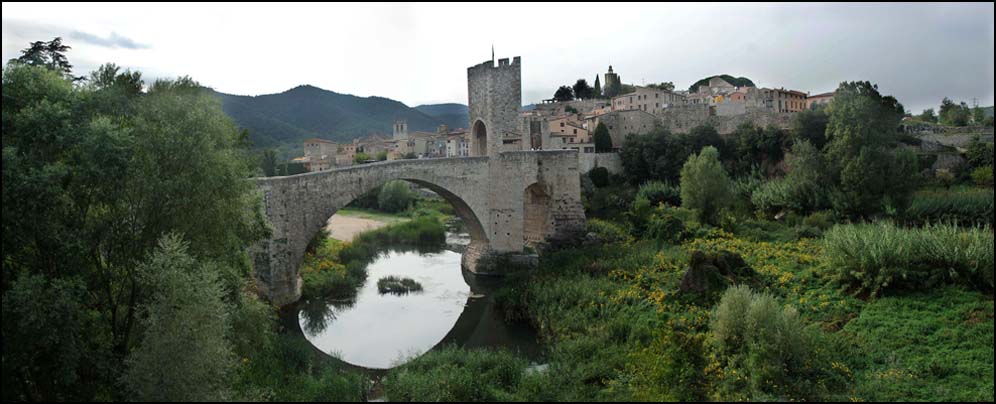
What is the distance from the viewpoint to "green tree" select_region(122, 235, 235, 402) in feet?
21.5

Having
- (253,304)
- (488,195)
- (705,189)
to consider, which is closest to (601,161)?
(705,189)

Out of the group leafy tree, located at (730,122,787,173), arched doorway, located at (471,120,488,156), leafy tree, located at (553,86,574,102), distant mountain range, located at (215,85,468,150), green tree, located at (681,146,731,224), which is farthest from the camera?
leafy tree, located at (553,86,574,102)

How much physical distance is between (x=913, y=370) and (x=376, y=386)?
7663 millimetres

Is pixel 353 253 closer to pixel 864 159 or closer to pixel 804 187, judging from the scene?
pixel 804 187

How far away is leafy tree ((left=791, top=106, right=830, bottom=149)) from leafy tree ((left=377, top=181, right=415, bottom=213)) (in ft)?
65.6

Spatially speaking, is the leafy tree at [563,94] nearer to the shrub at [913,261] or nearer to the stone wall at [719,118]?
the stone wall at [719,118]

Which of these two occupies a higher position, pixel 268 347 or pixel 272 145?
pixel 272 145

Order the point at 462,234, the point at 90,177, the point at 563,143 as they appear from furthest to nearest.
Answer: the point at 563,143, the point at 462,234, the point at 90,177

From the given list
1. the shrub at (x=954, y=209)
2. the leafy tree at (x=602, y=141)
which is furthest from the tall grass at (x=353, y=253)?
the shrub at (x=954, y=209)

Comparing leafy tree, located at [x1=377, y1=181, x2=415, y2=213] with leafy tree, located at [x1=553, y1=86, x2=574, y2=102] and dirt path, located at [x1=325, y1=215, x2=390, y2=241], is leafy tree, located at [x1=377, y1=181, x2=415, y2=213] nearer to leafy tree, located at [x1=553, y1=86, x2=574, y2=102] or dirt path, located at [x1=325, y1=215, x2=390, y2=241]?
dirt path, located at [x1=325, y1=215, x2=390, y2=241]

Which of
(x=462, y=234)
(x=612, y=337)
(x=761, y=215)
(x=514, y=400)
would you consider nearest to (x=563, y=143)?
(x=462, y=234)

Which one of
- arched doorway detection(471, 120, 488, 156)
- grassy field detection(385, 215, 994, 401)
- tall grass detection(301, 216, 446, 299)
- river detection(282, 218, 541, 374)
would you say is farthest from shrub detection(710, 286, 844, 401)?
arched doorway detection(471, 120, 488, 156)

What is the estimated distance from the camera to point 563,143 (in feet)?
122

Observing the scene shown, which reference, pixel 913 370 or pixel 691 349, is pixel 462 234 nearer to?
pixel 691 349
